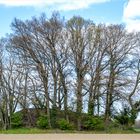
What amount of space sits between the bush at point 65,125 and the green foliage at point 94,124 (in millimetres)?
1776

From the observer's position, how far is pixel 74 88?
50.8 m

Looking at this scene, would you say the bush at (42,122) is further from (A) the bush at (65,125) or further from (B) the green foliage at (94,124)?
(B) the green foliage at (94,124)

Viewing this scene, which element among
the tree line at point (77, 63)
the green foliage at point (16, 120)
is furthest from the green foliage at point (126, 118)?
the green foliage at point (16, 120)

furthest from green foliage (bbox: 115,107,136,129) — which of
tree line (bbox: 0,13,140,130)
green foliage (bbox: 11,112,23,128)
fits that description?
green foliage (bbox: 11,112,23,128)

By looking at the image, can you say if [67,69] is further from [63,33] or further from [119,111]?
[119,111]

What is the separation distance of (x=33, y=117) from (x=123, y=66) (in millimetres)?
12596

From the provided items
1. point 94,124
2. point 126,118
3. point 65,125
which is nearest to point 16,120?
point 65,125

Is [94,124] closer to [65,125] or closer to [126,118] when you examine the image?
[65,125]

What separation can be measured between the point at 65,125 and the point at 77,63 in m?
7.22

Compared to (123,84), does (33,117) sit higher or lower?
lower

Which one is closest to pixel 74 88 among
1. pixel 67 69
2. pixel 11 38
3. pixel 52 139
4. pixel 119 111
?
pixel 67 69

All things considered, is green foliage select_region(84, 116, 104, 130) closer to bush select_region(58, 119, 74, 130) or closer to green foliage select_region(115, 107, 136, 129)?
bush select_region(58, 119, 74, 130)

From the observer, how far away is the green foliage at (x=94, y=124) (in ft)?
165

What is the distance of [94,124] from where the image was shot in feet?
166
